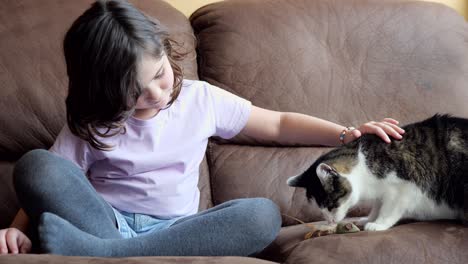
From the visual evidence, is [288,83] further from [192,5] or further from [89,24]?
[89,24]

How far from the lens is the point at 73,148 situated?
138cm

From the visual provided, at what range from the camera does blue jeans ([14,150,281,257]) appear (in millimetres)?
1133

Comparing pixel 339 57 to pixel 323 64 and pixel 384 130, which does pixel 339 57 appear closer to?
pixel 323 64

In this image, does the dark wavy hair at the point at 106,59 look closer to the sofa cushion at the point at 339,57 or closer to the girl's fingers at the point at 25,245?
the girl's fingers at the point at 25,245

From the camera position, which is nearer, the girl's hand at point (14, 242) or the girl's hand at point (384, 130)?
the girl's hand at point (14, 242)

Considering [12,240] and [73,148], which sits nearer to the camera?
[12,240]

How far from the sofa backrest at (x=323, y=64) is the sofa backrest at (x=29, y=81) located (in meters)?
0.25

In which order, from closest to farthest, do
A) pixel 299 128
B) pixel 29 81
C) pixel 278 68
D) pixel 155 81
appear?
pixel 155 81 < pixel 299 128 < pixel 29 81 < pixel 278 68

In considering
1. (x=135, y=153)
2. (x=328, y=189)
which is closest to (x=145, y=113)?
(x=135, y=153)

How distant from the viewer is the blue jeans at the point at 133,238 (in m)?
1.13

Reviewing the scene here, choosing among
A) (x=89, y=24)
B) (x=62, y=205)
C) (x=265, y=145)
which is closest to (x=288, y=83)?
(x=265, y=145)

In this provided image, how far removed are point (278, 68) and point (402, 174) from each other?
1.89ft

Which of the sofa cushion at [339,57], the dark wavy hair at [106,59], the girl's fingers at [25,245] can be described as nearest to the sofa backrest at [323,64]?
the sofa cushion at [339,57]

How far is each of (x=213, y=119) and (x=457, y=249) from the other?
0.68m
